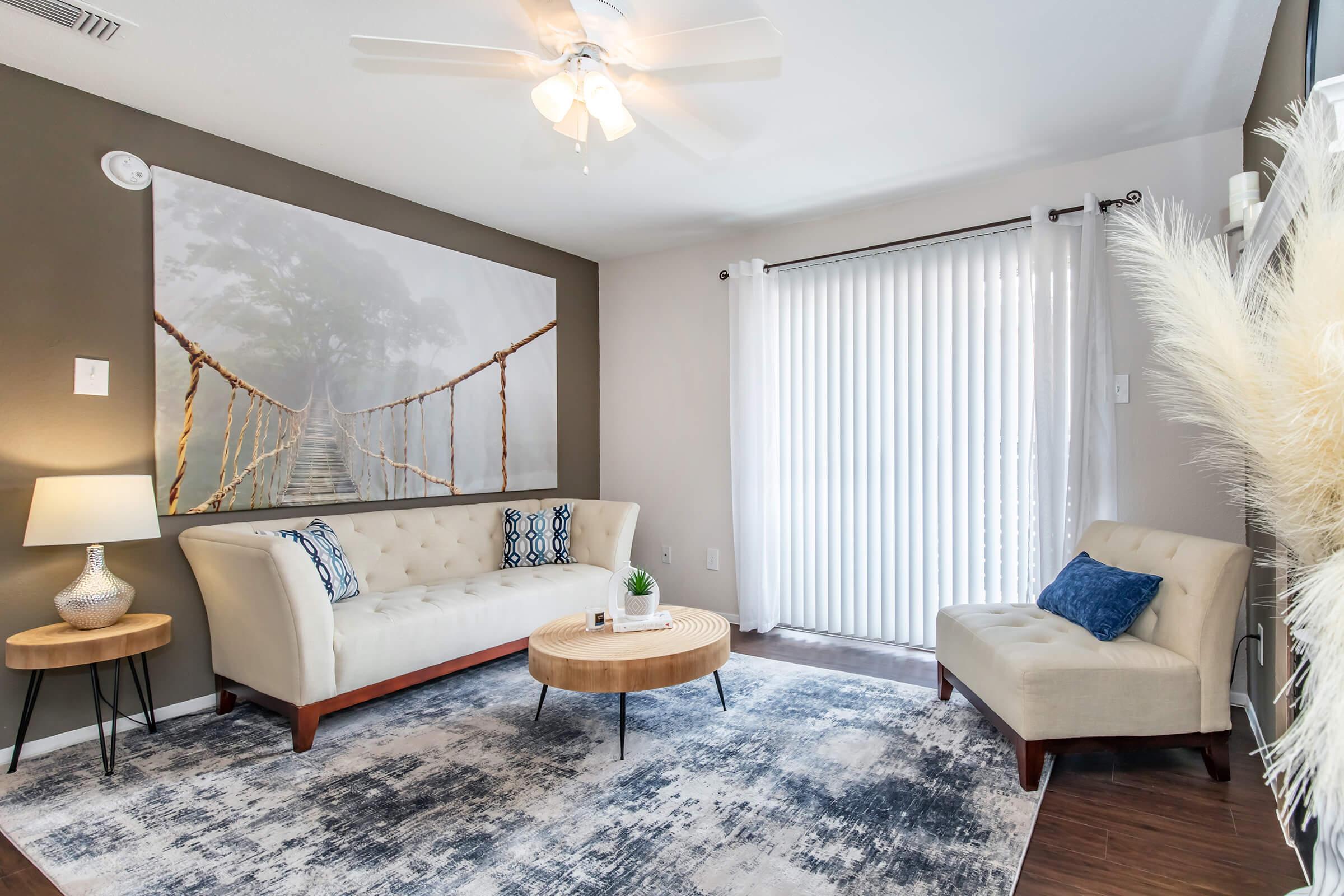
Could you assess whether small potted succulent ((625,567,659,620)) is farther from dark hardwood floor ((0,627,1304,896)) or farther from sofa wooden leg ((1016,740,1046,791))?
dark hardwood floor ((0,627,1304,896))

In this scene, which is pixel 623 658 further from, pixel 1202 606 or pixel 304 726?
pixel 1202 606

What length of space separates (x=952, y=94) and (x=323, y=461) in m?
3.29

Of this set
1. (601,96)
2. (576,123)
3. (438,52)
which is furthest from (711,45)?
(438,52)

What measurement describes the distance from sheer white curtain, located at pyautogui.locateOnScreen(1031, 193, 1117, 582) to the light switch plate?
13.4 ft

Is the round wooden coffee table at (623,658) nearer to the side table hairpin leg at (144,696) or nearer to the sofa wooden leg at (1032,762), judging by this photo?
the sofa wooden leg at (1032,762)

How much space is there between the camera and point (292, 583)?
2.56 metres

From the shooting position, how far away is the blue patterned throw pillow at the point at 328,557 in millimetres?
2984

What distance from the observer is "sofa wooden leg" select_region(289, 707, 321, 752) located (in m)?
2.58

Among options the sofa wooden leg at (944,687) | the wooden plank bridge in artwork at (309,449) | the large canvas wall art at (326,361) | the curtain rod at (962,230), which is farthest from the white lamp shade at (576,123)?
the sofa wooden leg at (944,687)

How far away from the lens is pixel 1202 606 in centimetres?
220

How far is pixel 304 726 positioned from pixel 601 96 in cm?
249

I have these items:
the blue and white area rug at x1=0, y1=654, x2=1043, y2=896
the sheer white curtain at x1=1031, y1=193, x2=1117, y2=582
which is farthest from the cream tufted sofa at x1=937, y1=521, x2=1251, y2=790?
the sheer white curtain at x1=1031, y1=193, x2=1117, y2=582

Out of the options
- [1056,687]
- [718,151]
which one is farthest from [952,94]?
[1056,687]

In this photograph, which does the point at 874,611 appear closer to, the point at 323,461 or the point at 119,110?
the point at 323,461
